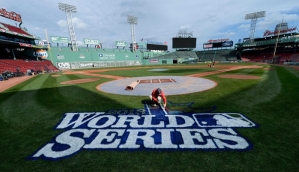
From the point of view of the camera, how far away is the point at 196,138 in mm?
4188

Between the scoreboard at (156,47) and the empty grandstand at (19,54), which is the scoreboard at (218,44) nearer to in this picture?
the scoreboard at (156,47)

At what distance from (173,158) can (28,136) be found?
4908 millimetres

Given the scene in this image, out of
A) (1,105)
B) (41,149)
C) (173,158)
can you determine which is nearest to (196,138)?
(173,158)

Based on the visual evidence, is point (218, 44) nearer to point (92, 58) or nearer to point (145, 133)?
point (92, 58)

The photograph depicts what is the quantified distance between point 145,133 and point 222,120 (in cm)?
304

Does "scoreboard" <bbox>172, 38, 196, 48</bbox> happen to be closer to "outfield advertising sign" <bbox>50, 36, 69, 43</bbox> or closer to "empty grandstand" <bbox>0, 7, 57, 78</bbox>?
"outfield advertising sign" <bbox>50, 36, 69, 43</bbox>

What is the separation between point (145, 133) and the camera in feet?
15.0

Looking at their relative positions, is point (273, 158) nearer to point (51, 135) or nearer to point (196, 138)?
point (196, 138)

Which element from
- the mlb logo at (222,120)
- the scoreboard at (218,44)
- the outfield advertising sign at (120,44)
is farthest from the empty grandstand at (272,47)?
the outfield advertising sign at (120,44)

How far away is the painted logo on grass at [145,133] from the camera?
12.6 ft

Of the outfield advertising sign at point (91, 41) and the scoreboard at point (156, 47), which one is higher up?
the outfield advertising sign at point (91, 41)

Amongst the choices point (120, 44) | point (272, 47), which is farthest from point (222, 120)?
point (272, 47)

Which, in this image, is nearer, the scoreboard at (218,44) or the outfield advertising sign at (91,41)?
the outfield advertising sign at (91,41)

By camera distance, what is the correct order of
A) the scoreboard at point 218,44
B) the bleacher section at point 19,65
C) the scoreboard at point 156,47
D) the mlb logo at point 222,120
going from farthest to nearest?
the scoreboard at point 156,47, the scoreboard at point 218,44, the bleacher section at point 19,65, the mlb logo at point 222,120
